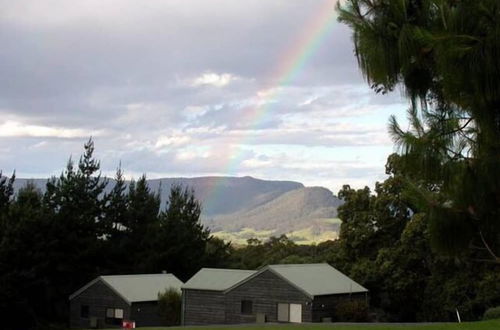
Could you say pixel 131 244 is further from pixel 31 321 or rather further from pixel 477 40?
pixel 477 40

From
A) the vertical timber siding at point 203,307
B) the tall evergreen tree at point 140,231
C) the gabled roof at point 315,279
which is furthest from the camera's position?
the tall evergreen tree at point 140,231

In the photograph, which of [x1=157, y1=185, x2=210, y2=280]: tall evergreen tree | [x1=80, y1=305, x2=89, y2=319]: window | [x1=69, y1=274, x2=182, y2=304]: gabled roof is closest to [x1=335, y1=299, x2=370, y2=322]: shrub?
[x1=69, y1=274, x2=182, y2=304]: gabled roof

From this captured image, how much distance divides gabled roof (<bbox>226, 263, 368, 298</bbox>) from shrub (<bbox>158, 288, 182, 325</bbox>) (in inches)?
173

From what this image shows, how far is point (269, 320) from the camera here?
35219mm

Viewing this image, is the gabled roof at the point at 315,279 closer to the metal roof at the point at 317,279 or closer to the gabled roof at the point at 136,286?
the metal roof at the point at 317,279

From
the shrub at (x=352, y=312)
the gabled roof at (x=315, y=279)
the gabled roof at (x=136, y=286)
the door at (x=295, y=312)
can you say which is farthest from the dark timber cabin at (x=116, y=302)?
the shrub at (x=352, y=312)

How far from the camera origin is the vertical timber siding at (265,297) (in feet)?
113

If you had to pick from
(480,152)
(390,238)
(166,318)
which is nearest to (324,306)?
(390,238)

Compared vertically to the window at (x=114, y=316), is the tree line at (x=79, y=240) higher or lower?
higher

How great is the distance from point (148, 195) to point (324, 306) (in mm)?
20660

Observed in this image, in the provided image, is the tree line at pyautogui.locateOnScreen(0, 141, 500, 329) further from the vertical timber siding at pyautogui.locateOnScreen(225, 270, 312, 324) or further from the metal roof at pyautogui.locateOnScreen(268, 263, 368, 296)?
the vertical timber siding at pyautogui.locateOnScreen(225, 270, 312, 324)

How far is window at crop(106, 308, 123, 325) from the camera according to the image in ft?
131

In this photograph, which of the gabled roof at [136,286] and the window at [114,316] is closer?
the gabled roof at [136,286]

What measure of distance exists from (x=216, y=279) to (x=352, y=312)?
333 inches
